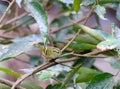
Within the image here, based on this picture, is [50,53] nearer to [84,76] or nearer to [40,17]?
[40,17]

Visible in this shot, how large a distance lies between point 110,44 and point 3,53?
0.82 ft

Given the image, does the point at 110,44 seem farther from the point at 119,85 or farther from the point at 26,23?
the point at 26,23

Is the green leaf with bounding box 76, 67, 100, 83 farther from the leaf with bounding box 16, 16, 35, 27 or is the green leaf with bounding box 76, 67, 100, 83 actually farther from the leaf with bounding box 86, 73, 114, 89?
the leaf with bounding box 16, 16, 35, 27

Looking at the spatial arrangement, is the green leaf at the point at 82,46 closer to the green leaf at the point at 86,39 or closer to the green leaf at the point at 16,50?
the green leaf at the point at 86,39

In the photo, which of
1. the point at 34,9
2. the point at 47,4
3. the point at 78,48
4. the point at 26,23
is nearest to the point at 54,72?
the point at 78,48

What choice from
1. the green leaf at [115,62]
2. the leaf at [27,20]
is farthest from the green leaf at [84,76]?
the leaf at [27,20]

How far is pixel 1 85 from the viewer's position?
0.77m

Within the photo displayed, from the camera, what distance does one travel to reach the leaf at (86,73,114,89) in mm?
729

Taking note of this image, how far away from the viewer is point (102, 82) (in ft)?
2.42

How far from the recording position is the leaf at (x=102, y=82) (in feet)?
2.39

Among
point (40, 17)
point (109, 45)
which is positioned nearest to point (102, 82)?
point (109, 45)

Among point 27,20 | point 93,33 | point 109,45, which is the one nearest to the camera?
point 109,45

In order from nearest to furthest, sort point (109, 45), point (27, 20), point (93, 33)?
point (109, 45) → point (93, 33) → point (27, 20)

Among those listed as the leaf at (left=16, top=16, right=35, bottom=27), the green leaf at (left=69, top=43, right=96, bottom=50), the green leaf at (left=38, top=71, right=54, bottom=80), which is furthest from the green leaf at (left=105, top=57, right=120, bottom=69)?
the leaf at (left=16, top=16, right=35, bottom=27)
